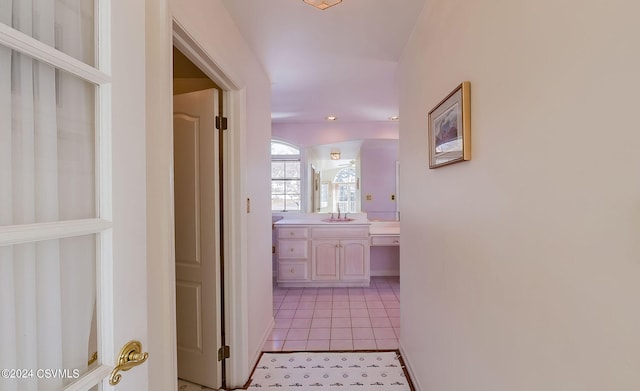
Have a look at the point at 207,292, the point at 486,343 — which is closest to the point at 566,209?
the point at 486,343

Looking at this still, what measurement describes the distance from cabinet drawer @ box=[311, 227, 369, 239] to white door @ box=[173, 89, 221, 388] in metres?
2.26

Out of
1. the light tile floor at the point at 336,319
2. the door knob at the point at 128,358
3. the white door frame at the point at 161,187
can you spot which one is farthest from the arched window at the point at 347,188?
the door knob at the point at 128,358

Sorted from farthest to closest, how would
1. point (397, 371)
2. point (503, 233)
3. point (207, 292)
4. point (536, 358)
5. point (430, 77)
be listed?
point (397, 371), point (207, 292), point (430, 77), point (503, 233), point (536, 358)

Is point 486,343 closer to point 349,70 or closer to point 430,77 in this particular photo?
point 430,77

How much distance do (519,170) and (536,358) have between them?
1.63 feet

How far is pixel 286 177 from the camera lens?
488 cm

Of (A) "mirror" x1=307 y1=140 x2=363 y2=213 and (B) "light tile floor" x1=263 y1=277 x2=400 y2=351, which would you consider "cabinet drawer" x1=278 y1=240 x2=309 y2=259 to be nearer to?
(B) "light tile floor" x1=263 y1=277 x2=400 y2=351

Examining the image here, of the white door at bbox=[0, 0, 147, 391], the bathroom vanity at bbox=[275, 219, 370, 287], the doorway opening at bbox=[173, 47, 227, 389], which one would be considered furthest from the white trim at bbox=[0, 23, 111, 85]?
the bathroom vanity at bbox=[275, 219, 370, 287]

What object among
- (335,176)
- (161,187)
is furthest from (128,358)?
(335,176)

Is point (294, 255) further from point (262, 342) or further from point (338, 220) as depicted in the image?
point (262, 342)

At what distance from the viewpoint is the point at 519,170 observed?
2.79ft

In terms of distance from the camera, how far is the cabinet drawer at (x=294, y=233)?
4.14 meters

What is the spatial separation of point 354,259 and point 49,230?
3786 mm

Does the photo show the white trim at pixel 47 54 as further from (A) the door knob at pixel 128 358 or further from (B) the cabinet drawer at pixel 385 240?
(B) the cabinet drawer at pixel 385 240
